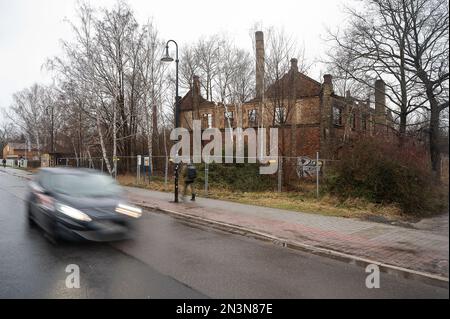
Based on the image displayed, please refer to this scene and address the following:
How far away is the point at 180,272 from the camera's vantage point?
19.1ft

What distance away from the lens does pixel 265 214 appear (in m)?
11.8

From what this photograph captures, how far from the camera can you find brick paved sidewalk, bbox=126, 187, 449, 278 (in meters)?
6.81

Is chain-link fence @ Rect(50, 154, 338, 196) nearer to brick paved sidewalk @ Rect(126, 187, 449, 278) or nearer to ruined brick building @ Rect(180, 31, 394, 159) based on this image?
ruined brick building @ Rect(180, 31, 394, 159)

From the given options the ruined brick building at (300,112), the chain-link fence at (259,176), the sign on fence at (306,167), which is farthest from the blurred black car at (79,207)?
the ruined brick building at (300,112)

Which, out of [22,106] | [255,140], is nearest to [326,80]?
[255,140]

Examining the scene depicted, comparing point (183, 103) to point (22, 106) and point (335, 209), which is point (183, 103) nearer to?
point (335, 209)

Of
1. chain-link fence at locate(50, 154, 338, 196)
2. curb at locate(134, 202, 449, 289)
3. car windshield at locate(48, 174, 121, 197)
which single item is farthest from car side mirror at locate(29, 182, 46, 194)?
chain-link fence at locate(50, 154, 338, 196)

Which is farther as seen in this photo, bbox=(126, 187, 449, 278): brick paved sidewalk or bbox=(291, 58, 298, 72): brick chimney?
bbox=(291, 58, 298, 72): brick chimney

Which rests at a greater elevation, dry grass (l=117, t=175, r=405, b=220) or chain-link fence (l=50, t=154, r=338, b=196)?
chain-link fence (l=50, t=154, r=338, b=196)

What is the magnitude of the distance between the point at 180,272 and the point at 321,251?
10.4ft

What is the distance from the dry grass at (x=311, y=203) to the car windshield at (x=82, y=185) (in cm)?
690

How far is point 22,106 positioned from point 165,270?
67.7 m

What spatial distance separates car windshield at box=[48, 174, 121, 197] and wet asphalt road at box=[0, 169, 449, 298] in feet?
3.90

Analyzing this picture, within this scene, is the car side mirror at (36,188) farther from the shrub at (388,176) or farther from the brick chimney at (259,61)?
Answer: the brick chimney at (259,61)
